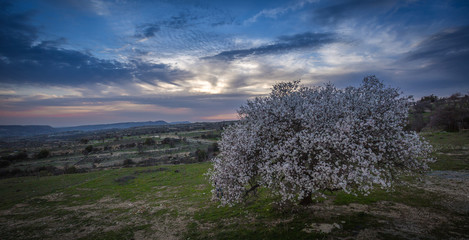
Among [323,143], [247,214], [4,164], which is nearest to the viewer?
[323,143]

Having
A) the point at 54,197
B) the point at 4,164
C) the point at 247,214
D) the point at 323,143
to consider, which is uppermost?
the point at 323,143

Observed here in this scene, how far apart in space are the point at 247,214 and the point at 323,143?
11549 millimetres

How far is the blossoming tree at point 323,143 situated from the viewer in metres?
11.9

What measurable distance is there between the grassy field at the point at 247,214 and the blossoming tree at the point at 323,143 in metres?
3.13

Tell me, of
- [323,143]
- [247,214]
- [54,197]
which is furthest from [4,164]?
[323,143]

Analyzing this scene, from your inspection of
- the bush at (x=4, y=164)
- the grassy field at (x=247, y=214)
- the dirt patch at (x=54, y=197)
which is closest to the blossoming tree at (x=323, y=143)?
the grassy field at (x=247, y=214)

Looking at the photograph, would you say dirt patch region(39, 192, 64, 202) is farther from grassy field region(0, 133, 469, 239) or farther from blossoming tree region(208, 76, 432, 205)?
blossoming tree region(208, 76, 432, 205)

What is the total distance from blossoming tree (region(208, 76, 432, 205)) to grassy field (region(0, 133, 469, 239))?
3.13m

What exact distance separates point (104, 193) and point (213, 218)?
28.5 meters

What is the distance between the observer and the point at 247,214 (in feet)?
63.7

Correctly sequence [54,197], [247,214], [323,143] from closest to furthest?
[323,143] < [247,214] < [54,197]

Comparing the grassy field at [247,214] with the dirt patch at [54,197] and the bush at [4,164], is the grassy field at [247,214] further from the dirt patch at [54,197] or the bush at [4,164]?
the bush at [4,164]

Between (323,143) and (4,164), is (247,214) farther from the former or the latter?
(4,164)

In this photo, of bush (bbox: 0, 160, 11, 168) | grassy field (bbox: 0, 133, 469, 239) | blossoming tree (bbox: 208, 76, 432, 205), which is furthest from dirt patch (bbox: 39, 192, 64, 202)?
bush (bbox: 0, 160, 11, 168)
